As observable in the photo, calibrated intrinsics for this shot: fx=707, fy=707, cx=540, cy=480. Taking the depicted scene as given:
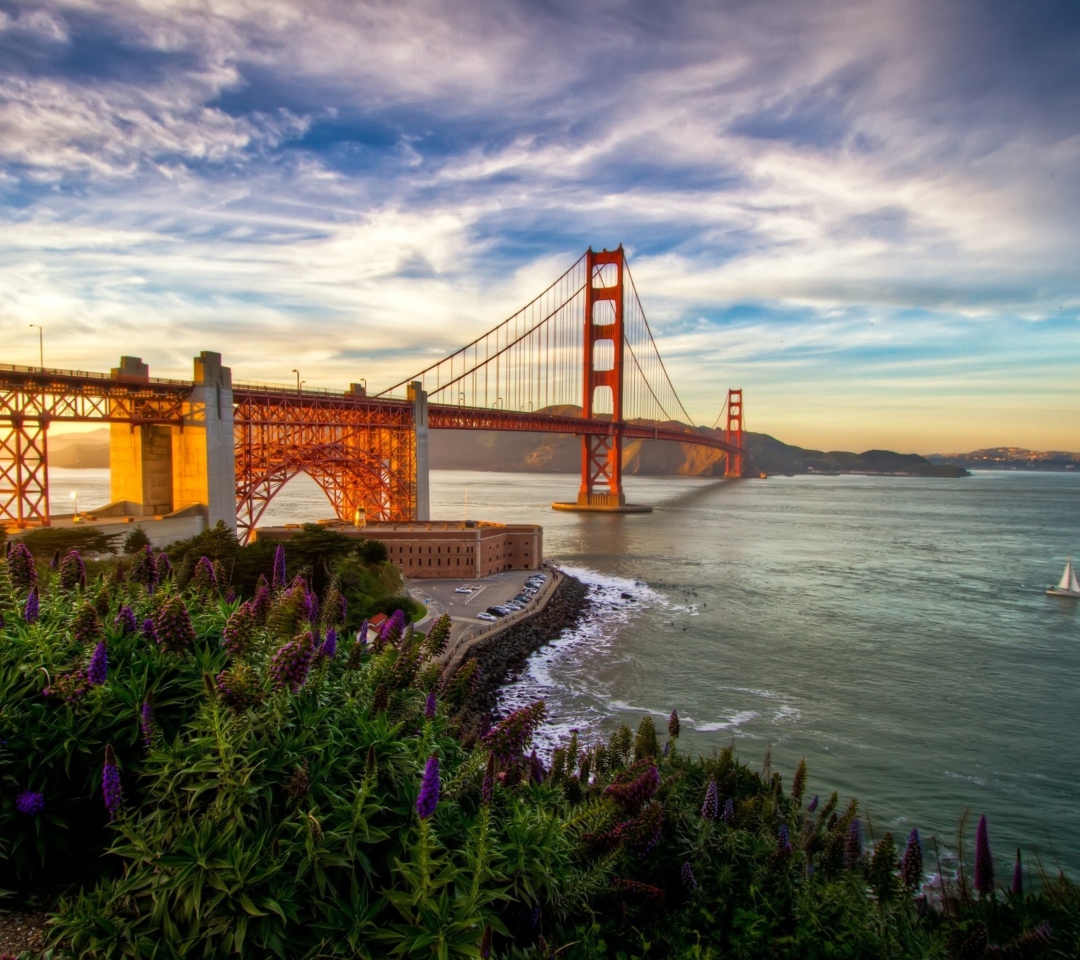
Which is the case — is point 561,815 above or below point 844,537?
above

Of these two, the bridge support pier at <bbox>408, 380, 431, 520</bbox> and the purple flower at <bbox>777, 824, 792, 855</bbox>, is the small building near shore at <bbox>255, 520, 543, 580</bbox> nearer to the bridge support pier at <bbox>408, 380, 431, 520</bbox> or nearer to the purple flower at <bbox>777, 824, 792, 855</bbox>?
the bridge support pier at <bbox>408, 380, 431, 520</bbox>

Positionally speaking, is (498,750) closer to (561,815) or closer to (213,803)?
(561,815)

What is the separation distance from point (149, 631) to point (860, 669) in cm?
2267

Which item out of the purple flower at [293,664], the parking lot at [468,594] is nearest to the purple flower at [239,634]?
the purple flower at [293,664]

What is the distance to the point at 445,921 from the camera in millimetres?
3336

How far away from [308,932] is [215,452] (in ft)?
91.1

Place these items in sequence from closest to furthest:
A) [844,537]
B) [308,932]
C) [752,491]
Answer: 1. [308,932]
2. [844,537]
3. [752,491]

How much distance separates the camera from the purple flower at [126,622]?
4512 mm

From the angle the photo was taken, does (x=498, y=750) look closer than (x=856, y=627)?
Yes

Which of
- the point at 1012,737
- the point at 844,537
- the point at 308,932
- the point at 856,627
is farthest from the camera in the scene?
the point at 844,537

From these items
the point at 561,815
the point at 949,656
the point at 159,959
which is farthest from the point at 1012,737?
the point at 159,959

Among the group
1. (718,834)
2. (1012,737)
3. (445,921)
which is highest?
(445,921)

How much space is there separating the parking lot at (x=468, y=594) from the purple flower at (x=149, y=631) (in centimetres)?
1872

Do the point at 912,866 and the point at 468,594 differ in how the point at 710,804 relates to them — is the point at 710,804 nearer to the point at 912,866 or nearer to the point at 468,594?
the point at 912,866
